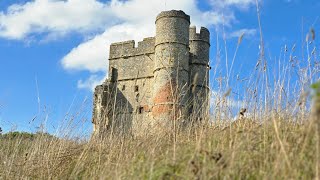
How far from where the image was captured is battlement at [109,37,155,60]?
73.5 feet

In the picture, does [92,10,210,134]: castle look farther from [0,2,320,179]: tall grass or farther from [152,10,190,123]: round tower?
[0,2,320,179]: tall grass

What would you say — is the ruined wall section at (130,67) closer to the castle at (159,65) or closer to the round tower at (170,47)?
the castle at (159,65)

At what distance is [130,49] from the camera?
75.6 feet

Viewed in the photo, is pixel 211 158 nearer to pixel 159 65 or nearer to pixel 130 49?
pixel 159 65

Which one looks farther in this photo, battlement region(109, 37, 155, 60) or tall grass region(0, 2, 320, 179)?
battlement region(109, 37, 155, 60)

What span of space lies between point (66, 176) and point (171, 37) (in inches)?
677

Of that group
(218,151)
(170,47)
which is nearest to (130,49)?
(170,47)

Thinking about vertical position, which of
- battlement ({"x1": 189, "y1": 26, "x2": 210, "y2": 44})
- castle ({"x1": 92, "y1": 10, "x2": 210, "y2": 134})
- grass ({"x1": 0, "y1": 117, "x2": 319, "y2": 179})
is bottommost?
grass ({"x1": 0, "y1": 117, "x2": 319, "y2": 179})

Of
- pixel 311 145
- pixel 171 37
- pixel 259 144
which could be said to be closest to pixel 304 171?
pixel 311 145

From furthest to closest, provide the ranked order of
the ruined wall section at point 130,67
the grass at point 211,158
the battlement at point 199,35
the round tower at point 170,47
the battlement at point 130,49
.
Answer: the battlement at point 199,35 < the battlement at point 130,49 < the ruined wall section at point 130,67 < the round tower at point 170,47 < the grass at point 211,158

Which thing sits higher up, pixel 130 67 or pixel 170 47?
pixel 170 47

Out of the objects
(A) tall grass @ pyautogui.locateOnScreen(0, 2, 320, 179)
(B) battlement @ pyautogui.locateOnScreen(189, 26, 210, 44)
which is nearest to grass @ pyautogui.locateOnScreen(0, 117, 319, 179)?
(A) tall grass @ pyautogui.locateOnScreen(0, 2, 320, 179)

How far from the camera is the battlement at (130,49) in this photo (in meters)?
22.4

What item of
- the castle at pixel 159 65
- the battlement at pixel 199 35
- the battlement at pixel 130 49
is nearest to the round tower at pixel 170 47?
the castle at pixel 159 65
